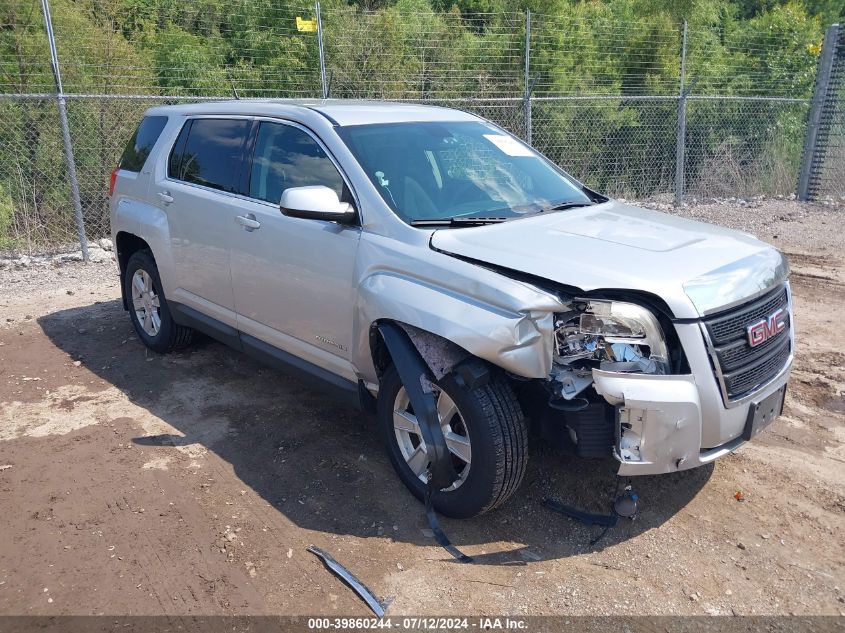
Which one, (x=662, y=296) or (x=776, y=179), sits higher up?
(x=662, y=296)

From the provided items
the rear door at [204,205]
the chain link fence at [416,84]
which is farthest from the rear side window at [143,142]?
the chain link fence at [416,84]

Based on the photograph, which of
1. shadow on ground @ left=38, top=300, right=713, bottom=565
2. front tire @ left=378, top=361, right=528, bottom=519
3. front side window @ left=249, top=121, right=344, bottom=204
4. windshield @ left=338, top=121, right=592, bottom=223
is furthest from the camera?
front side window @ left=249, top=121, right=344, bottom=204

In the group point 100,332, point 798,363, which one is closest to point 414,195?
point 798,363

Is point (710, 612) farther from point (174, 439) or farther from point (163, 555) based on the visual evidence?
point (174, 439)

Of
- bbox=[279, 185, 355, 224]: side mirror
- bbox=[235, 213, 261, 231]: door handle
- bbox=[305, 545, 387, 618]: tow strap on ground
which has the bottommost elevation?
bbox=[305, 545, 387, 618]: tow strap on ground

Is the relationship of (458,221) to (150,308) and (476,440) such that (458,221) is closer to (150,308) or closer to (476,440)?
(476,440)

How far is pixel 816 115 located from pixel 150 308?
12.3m

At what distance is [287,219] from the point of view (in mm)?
4266

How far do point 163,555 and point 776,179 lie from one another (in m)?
14.0

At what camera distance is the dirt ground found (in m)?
3.13

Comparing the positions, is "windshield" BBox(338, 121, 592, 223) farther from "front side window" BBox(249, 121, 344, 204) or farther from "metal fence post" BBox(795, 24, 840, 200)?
"metal fence post" BBox(795, 24, 840, 200)

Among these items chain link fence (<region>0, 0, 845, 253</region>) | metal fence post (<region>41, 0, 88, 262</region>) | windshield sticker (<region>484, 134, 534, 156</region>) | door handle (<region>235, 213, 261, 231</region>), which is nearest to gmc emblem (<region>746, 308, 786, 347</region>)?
A: windshield sticker (<region>484, 134, 534, 156</region>)

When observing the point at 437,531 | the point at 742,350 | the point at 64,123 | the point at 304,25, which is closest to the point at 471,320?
the point at 437,531

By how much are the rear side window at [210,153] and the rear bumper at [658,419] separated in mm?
2962
